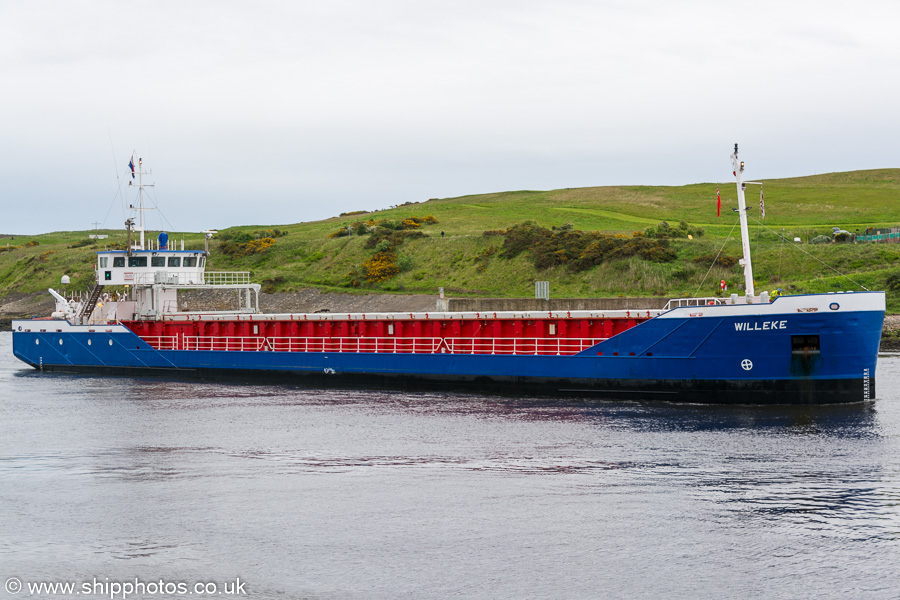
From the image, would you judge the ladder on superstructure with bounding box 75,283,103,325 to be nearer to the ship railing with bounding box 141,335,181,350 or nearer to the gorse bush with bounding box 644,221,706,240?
the ship railing with bounding box 141,335,181,350

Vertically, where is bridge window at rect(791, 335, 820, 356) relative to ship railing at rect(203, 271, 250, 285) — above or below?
below

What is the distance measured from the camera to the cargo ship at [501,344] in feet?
90.1

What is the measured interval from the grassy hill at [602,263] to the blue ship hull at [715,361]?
30.0 m

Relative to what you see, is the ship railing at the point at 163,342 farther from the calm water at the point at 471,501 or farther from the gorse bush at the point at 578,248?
the gorse bush at the point at 578,248

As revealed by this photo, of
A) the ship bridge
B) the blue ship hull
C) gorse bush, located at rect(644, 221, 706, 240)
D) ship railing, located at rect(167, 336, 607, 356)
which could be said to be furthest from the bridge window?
gorse bush, located at rect(644, 221, 706, 240)

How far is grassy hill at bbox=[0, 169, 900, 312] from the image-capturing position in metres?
68.8

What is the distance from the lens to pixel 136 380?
139 ft

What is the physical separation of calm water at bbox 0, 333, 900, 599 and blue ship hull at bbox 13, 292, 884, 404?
0.90 m

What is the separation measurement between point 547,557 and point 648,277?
56.4m

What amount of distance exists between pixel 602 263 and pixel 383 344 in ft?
128

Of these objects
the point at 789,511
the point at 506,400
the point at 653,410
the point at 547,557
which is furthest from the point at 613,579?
the point at 506,400

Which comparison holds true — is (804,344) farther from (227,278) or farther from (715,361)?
(227,278)

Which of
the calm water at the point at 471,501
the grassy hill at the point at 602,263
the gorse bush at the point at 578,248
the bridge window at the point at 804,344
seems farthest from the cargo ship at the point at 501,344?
the gorse bush at the point at 578,248

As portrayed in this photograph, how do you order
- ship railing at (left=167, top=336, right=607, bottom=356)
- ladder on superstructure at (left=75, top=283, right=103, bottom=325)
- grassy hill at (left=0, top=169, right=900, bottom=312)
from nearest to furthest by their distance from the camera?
ship railing at (left=167, top=336, right=607, bottom=356)
ladder on superstructure at (left=75, top=283, right=103, bottom=325)
grassy hill at (left=0, top=169, right=900, bottom=312)
